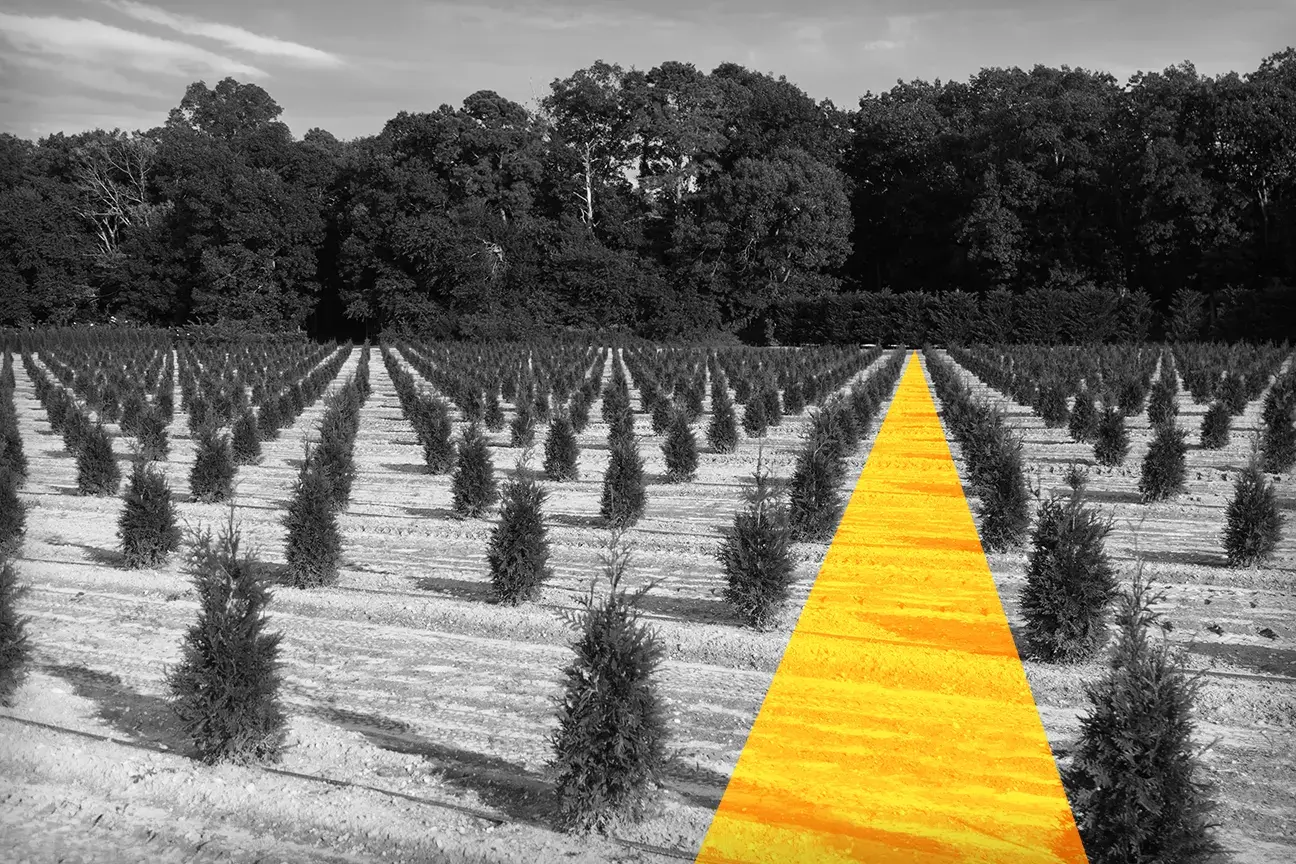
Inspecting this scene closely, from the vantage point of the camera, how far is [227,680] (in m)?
6.57

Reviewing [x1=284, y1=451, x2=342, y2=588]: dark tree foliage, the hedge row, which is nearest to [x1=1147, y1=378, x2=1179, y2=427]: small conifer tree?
[x1=284, y1=451, x2=342, y2=588]: dark tree foliage

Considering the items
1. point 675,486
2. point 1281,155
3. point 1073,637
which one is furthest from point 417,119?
point 1073,637

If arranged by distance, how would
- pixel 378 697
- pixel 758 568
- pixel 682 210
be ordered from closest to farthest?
pixel 378 697
pixel 758 568
pixel 682 210

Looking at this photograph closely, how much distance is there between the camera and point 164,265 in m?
68.1

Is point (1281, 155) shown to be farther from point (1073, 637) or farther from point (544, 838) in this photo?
point (544, 838)

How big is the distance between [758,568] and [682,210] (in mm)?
59439

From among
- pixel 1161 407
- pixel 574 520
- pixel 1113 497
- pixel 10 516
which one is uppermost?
pixel 1161 407

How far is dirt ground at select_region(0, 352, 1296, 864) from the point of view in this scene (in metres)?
5.88

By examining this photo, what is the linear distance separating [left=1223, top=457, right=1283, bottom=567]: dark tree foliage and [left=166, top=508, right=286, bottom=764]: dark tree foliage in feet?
30.6

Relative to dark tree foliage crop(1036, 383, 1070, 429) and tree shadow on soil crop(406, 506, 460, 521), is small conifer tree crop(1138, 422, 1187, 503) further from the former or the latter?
Answer: tree shadow on soil crop(406, 506, 460, 521)

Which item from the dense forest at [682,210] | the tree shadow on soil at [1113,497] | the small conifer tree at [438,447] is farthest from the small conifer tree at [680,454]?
the dense forest at [682,210]

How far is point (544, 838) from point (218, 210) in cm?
6487

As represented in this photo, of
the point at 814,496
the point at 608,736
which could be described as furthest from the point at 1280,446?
the point at 608,736

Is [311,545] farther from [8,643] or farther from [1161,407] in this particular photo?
[1161,407]
